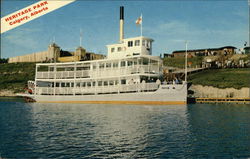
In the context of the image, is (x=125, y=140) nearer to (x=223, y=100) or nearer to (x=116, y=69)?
(x=116, y=69)

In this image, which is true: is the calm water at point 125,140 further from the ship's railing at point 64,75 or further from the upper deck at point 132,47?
the ship's railing at point 64,75

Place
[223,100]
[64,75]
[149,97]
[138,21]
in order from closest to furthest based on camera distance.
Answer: [149,97] < [138,21] < [223,100] < [64,75]

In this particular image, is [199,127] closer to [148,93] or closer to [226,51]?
[148,93]

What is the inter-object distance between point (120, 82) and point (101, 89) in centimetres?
362

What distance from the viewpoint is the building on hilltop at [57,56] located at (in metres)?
86.2

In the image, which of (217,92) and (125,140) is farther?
(217,92)

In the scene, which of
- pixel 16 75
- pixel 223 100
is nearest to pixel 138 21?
pixel 223 100

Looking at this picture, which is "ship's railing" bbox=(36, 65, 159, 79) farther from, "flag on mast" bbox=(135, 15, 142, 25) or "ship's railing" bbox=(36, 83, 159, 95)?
"flag on mast" bbox=(135, 15, 142, 25)

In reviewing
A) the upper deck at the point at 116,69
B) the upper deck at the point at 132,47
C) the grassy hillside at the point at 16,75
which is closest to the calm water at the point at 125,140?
the upper deck at the point at 116,69

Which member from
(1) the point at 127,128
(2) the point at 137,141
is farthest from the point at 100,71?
(2) the point at 137,141

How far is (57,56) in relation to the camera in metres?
89.8

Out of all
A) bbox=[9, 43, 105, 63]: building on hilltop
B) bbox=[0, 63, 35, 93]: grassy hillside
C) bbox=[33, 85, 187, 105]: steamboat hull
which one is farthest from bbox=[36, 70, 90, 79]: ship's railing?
bbox=[9, 43, 105, 63]: building on hilltop

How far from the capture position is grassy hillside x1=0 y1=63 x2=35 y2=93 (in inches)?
2857

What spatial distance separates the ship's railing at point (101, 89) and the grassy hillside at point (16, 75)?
1130 inches
